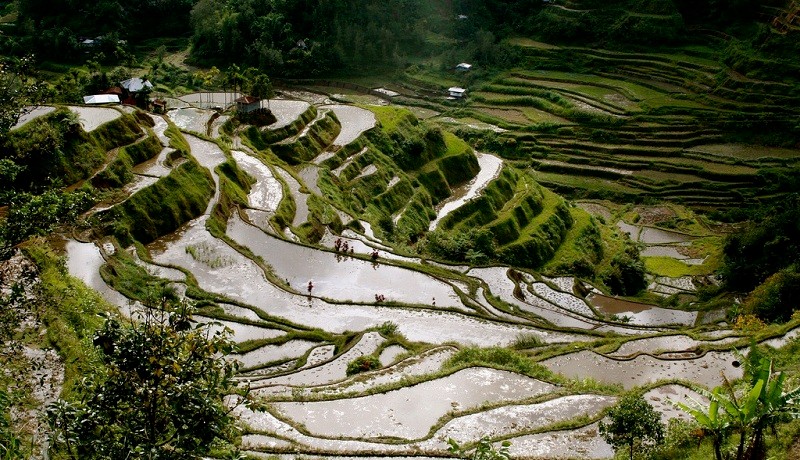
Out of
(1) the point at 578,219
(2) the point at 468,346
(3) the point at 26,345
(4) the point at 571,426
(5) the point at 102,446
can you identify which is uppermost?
(5) the point at 102,446

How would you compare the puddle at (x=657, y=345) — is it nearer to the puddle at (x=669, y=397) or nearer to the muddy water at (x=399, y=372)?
the puddle at (x=669, y=397)

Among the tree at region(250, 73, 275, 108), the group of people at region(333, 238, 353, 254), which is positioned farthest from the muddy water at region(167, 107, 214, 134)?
the group of people at region(333, 238, 353, 254)

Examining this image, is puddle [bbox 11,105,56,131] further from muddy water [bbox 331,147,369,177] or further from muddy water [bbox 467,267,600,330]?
muddy water [bbox 467,267,600,330]

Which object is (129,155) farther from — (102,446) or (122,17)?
(122,17)

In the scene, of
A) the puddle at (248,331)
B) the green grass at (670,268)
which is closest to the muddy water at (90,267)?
the puddle at (248,331)

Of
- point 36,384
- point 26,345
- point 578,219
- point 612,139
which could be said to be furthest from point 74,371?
point 612,139

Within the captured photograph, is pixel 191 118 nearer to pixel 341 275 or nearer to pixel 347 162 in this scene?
pixel 347 162

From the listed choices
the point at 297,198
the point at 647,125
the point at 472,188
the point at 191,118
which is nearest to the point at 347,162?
the point at 297,198
